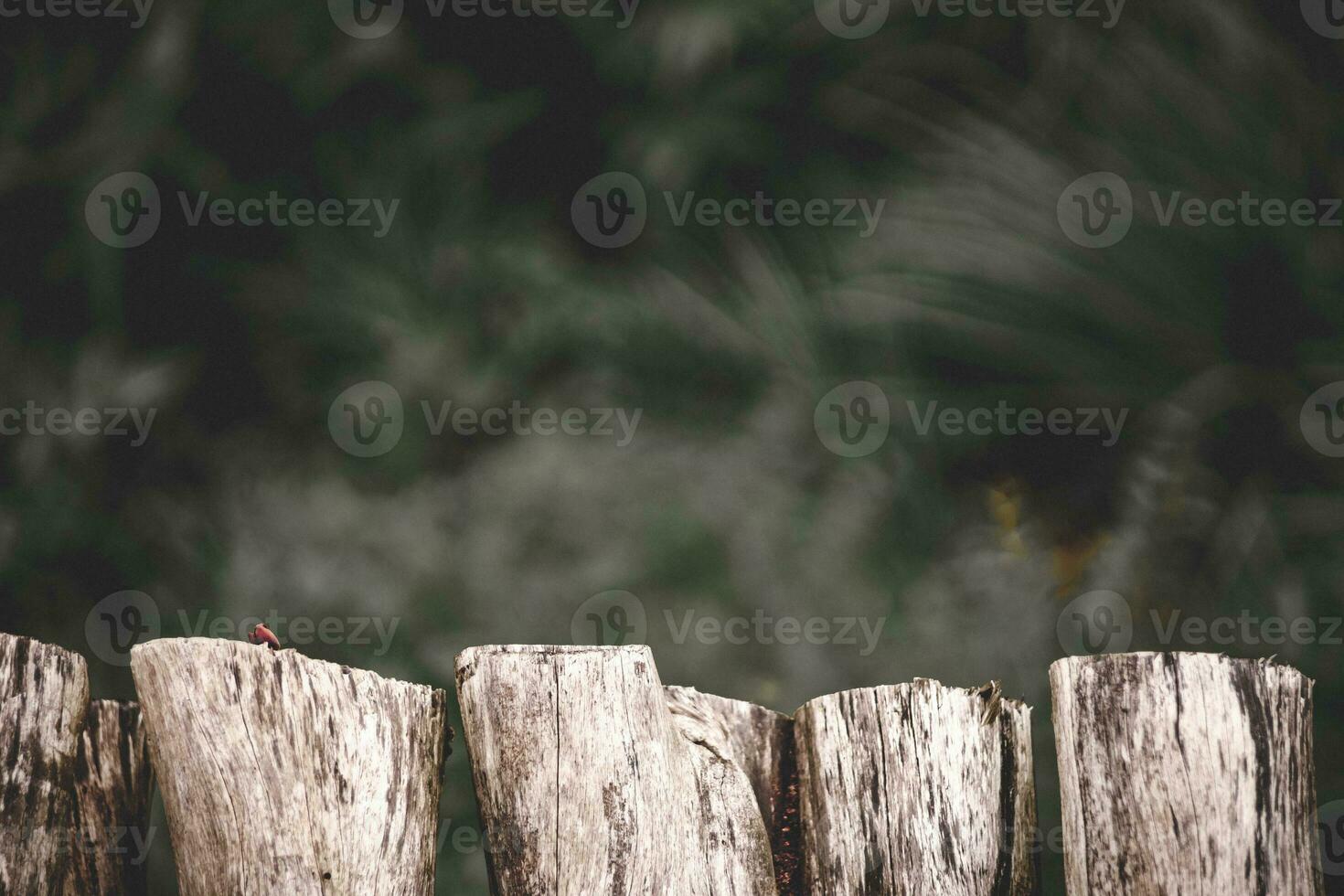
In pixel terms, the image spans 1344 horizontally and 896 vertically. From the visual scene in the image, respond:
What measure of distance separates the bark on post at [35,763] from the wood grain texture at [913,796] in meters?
1.77

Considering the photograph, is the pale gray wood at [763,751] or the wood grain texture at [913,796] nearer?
the wood grain texture at [913,796]

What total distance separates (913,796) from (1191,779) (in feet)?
1.94

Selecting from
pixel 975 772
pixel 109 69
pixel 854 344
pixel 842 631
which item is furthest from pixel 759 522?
pixel 109 69

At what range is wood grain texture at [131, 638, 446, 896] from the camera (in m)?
1.88

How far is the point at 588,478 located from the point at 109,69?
2602 millimetres

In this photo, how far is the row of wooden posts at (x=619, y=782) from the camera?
1.91m

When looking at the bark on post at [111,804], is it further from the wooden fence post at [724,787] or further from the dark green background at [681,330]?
the dark green background at [681,330]

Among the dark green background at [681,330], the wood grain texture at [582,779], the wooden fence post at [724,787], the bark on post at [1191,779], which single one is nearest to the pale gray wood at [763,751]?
the wooden fence post at [724,787]

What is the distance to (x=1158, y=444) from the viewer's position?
352cm

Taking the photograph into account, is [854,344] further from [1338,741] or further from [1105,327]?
[1338,741]

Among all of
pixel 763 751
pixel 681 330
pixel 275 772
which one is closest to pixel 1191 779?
pixel 763 751

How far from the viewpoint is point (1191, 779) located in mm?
1964

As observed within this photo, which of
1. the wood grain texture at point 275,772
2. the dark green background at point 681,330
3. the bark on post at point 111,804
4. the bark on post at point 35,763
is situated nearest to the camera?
the wood grain texture at point 275,772

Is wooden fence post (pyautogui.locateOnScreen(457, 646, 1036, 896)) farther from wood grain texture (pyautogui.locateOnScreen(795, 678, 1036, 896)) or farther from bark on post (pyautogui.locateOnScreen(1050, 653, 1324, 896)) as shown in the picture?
bark on post (pyautogui.locateOnScreen(1050, 653, 1324, 896))
